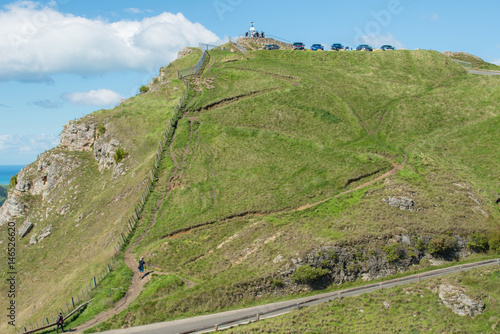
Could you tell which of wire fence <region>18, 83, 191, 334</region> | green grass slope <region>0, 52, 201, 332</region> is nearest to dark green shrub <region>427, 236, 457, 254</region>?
wire fence <region>18, 83, 191, 334</region>

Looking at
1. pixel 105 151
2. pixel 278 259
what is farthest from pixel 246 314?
pixel 105 151

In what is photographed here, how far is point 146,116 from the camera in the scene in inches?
2803

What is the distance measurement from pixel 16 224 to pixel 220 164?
41750 mm

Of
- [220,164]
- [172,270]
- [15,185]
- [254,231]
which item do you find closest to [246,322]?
[172,270]

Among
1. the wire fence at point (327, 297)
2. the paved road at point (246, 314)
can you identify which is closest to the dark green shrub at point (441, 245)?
the wire fence at point (327, 297)

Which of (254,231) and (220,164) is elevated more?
(220,164)

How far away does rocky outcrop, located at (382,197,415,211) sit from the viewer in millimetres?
42566

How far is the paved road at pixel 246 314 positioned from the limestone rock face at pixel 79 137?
5366 centimetres

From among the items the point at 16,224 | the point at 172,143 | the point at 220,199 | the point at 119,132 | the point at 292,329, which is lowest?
the point at 292,329

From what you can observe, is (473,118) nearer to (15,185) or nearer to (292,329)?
(292,329)

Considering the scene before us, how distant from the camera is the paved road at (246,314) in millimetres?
27594

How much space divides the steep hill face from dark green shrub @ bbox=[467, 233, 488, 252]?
0.61 meters

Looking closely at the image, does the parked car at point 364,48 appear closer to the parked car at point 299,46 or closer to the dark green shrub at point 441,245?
the parked car at point 299,46

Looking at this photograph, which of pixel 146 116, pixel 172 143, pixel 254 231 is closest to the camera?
pixel 254 231
